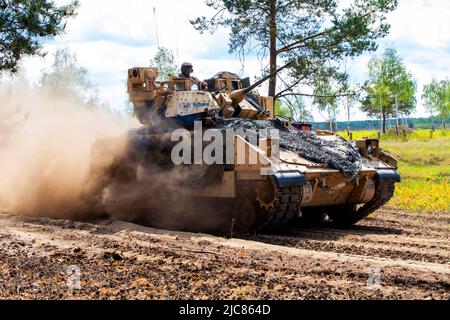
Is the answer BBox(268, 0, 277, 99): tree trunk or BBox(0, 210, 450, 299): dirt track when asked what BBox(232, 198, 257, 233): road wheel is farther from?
BBox(268, 0, 277, 99): tree trunk

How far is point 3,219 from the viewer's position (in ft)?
45.6

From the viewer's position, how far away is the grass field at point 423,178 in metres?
17.3

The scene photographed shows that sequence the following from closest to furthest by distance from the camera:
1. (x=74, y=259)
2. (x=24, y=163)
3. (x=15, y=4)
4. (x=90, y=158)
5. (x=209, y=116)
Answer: (x=74, y=259)
(x=15, y=4)
(x=209, y=116)
(x=90, y=158)
(x=24, y=163)

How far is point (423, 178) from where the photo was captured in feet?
80.2

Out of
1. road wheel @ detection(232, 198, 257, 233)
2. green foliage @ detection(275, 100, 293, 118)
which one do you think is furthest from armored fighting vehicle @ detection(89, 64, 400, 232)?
green foliage @ detection(275, 100, 293, 118)

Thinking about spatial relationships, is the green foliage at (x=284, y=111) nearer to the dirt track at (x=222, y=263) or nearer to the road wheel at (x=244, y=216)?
the road wheel at (x=244, y=216)

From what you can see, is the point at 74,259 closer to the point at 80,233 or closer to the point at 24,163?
the point at 80,233

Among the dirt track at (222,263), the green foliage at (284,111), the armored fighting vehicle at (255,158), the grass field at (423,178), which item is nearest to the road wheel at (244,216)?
the armored fighting vehicle at (255,158)

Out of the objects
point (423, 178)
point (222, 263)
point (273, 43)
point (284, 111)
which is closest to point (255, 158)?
point (222, 263)

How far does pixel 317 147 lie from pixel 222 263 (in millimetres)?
4947

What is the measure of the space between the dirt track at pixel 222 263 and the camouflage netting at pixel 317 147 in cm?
119
